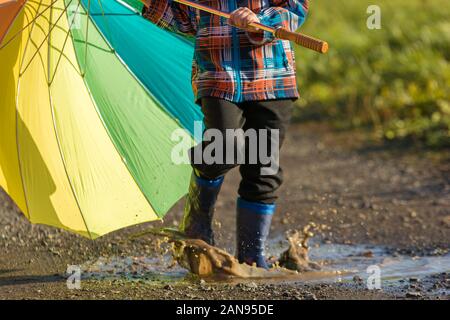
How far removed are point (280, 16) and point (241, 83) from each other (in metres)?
0.33

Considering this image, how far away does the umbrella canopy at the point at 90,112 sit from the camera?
4926 mm

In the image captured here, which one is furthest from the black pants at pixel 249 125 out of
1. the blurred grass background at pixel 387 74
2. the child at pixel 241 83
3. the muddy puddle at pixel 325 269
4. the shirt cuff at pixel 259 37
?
the blurred grass background at pixel 387 74

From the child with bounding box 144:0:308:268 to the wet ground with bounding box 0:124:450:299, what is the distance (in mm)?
329

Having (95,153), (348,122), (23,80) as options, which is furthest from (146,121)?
(348,122)

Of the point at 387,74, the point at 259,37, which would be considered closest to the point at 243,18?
the point at 259,37

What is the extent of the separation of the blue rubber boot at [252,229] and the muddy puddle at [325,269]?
0.08 meters

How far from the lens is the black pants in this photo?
457 cm

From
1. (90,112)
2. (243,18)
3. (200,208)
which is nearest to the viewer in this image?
(243,18)

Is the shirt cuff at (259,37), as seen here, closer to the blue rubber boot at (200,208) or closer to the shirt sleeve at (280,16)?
the shirt sleeve at (280,16)

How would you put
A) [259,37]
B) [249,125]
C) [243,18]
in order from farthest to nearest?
[249,125], [259,37], [243,18]

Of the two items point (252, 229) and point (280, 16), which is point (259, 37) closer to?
point (280, 16)

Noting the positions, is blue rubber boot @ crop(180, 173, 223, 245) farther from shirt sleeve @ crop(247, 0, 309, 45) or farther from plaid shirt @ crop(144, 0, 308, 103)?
shirt sleeve @ crop(247, 0, 309, 45)

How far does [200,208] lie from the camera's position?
4840 millimetres
